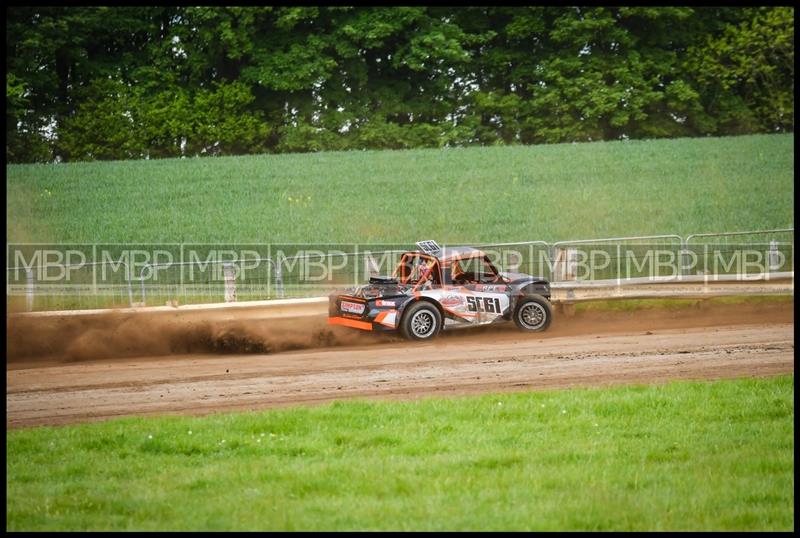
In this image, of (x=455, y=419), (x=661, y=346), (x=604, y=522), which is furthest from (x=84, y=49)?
(x=604, y=522)

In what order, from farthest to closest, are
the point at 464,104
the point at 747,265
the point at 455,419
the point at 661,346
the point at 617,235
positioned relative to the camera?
1. the point at 464,104
2. the point at 617,235
3. the point at 747,265
4. the point at 661,346
5. the point at 455,419

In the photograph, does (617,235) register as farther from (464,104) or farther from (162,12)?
(162,12)

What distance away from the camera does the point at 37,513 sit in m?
7.72

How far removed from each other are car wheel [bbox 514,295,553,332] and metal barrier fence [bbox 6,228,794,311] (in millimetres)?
3159

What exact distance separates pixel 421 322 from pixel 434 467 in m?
8.31

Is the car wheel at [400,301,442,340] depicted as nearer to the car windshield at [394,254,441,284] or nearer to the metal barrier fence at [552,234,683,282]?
the car windshield at [394,254,441,284]

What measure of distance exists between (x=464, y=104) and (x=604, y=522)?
1573 inches

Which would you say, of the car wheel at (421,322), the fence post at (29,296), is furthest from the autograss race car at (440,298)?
the fence post at (29,296)

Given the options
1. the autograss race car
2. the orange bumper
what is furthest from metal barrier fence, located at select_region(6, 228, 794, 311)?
the orange bumper

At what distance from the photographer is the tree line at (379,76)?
41.9 metres

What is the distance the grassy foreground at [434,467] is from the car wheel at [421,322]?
16.7 feet

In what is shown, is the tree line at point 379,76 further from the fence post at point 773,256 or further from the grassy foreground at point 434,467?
the grassy foreground at point 434,467

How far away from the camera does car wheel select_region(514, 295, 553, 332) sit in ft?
59.0

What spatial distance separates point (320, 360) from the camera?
15500mm
